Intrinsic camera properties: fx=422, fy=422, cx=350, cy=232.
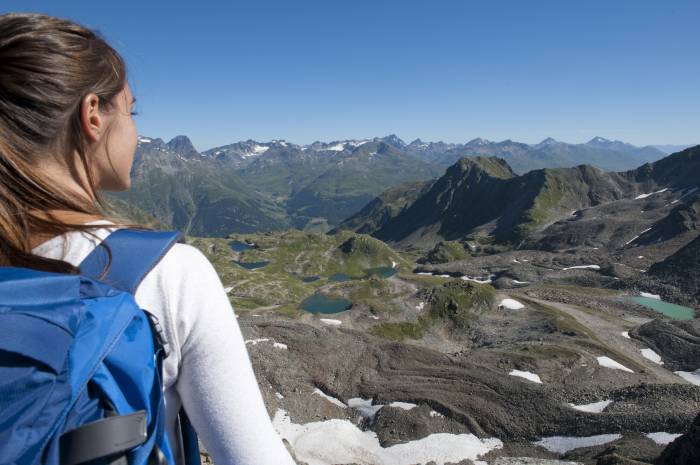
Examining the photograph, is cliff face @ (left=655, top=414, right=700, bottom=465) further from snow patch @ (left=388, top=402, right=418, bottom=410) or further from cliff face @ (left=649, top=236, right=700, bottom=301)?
cliff face @ (left=649, top=236, right=700, bottom=301)

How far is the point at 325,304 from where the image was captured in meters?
126

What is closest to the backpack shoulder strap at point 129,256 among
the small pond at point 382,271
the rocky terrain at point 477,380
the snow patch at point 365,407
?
the rocky terrain at point 477,380

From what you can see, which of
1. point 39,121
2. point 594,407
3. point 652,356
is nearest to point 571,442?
point 594,407

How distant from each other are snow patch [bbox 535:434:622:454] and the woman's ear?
177ft

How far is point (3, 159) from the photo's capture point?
95.3 inches

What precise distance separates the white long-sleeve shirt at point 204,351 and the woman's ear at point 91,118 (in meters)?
0.75

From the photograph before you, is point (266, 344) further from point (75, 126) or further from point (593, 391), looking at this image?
point (75, 126)

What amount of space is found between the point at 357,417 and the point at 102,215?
180 ft

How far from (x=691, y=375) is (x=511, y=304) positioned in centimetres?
3492

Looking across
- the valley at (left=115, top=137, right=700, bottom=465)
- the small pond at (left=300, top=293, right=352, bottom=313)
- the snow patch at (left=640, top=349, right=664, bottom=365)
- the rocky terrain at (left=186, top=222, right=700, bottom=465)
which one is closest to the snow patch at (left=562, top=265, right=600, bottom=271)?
the valley at (left=115, top=137, right=700, bottom=465)

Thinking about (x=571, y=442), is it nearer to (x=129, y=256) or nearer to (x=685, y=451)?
(x=685, y=451)

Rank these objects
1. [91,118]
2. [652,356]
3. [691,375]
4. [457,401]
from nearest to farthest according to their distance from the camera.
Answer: [91,118], [457,401], [691,375], [652,356]

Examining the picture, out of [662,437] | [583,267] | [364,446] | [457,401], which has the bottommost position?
[364,446]

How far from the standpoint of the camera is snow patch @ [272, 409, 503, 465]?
4456 centimetres
